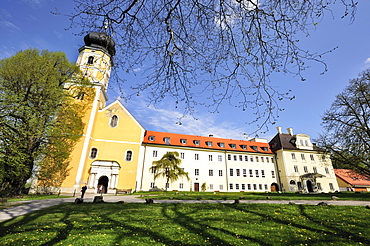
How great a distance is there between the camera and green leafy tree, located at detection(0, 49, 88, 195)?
48.5 feet

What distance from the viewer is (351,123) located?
16.6 meters

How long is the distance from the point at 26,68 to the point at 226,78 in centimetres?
2238

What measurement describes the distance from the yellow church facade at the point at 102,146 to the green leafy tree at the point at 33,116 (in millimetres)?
1794

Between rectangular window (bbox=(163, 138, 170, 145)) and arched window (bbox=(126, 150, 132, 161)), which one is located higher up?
rectangular window (bbox=(163, 138, 170, 145))

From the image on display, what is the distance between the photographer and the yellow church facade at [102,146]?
23984 millimetres

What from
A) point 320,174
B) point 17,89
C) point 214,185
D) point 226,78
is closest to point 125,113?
point 17,89

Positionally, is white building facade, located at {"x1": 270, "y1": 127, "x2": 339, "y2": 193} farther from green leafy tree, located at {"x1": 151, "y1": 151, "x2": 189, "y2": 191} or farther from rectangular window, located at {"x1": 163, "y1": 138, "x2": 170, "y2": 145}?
rectangular window, located at {"x1": 163, "y1": 138, "x2": 170, "y2": 145}

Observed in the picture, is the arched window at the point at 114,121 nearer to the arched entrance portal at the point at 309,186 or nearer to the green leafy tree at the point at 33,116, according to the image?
the green leafy tree at the point at 33,116

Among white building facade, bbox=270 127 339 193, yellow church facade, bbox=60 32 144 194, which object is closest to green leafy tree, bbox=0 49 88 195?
yellow church facade, bbox=60 32 144 194

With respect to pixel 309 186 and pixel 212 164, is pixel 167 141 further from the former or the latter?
pixel 309 186

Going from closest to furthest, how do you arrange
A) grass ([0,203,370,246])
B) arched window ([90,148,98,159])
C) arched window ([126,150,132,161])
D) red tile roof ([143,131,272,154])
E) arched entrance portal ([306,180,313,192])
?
1. grass ([0,203,370,246])
2. arched window ([90,148,98,159])
3. arched window ([126,150,132,161])
4. red tile roof ([143,131,272,154])
5. arched entrance portal ([306,180,313,192])

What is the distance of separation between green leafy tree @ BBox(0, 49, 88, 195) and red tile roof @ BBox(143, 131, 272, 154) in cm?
1382

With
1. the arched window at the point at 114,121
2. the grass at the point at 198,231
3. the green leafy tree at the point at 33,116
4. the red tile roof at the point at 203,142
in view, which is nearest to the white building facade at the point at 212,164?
the red tile roof at the point at 203,142

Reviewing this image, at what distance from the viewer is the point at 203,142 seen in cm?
3784
